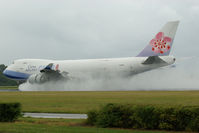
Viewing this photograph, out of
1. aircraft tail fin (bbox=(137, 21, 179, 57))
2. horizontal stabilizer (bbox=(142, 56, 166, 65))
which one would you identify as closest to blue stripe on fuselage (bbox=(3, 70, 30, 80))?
horizontal stabilizer (bbox=(142, 56, 166, 65))

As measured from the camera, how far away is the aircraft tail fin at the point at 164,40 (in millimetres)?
48500

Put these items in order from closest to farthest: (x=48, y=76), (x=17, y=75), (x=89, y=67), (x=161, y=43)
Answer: (x=161, y=43) < (x=89, y=67) < (x=48, y=76) < (x=17, y=75)

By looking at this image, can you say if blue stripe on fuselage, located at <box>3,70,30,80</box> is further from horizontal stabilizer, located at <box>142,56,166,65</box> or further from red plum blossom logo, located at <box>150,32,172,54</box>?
red plum blossom logo, located at <box>150,32,172,54</box>

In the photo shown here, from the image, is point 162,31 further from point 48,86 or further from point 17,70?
point 17,70

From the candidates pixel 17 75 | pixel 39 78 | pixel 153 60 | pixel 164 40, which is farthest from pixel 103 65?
pixel 17 75

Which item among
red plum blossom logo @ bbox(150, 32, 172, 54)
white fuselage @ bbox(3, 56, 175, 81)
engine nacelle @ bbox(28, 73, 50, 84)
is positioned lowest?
engine nacelle @ bbox(28, 73, 50, 84)

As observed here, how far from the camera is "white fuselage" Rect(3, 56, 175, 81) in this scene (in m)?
49.5

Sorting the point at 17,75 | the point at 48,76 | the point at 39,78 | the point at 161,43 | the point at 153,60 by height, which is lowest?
the point at 39,78

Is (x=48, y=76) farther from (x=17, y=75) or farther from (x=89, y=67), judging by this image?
(x=17, y=75)

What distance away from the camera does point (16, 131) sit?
13266 mm

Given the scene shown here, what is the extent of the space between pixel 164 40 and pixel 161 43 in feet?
1.90

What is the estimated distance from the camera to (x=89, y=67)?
53.6 metres

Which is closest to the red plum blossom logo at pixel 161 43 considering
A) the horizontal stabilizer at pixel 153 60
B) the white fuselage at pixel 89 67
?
the white fuselage at pixel 89 67

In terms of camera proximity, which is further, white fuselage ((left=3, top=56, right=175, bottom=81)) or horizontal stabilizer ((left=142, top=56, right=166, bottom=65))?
white fuselage ((left=3, top=56, right=175, bottom=81))
